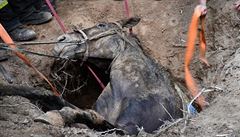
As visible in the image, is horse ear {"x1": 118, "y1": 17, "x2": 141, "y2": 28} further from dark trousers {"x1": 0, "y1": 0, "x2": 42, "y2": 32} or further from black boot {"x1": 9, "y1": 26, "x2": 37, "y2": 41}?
dark trousers {"x1": 0, "y1": 0, "x2": 42, "y2": 32}

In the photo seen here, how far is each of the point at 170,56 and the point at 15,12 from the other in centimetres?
189

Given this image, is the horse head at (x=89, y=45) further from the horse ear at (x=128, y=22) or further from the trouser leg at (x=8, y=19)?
the trouser leg at (x=8, y=19)

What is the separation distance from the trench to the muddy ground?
0.20 m

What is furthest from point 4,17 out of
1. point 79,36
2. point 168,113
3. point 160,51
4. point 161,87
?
point 168,113

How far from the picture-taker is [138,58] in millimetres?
4254

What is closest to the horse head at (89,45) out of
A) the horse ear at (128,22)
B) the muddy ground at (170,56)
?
the horse ear at (128,22)

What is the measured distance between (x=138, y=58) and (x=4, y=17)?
1.98 m

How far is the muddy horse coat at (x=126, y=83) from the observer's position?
3.76 m

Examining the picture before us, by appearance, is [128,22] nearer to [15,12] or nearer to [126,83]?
[126,83]

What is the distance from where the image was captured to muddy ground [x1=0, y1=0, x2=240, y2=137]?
3035mm

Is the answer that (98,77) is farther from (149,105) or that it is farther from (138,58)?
(149,105)

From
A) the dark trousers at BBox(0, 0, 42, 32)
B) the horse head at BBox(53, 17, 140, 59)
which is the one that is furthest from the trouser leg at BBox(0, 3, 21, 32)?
the horse head at BBox(53, 17, 140, 59)

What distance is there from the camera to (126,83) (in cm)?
397

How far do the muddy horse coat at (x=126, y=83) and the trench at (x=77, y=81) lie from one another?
35 cm
